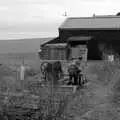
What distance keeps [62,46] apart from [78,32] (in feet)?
10.2

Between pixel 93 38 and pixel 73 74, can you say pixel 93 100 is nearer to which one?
pixel 73 74

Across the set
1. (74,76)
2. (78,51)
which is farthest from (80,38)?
(74,76)

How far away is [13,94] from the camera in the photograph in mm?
8055

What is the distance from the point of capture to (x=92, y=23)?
27.3 metres

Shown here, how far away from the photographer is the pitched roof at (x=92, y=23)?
2576 cm

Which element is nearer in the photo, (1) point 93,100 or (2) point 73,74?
(1) point 93,100

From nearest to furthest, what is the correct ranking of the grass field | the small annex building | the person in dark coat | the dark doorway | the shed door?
the grass field → the person in dark coat → the shed door → the small annex building → the dark doorway

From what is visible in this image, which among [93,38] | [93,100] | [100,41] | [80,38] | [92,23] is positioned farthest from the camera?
[92,23]

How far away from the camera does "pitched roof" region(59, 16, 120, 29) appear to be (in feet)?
84.5

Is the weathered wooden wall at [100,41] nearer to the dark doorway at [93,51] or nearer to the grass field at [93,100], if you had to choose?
the dark doorway at [93,51]

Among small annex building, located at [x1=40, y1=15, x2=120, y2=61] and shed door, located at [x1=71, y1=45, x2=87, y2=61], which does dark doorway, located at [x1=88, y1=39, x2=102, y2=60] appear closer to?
small annex building, located at [x1=40, y1=15, x2=120, y2=61]

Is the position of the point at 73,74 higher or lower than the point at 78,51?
higher

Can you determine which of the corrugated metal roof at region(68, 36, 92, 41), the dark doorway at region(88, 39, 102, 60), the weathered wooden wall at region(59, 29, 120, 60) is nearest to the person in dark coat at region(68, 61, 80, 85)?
the corrugated metal roof at region(68, 36, 92, 41)

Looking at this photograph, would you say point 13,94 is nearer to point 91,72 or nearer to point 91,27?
point 91,72
